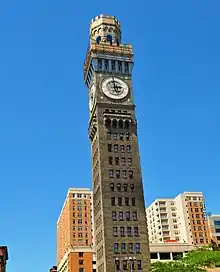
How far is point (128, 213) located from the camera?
3999 inches

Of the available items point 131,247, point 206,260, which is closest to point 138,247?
point 131,247

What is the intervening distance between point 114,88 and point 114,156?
785 inches

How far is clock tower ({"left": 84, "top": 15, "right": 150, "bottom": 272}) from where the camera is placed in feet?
321

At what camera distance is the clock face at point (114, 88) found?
375ft

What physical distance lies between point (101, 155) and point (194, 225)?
10513 cm

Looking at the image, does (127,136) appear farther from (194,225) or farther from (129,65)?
(194,225)

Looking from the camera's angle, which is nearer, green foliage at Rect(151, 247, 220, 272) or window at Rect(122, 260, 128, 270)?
green foliage at Rect(151, 247, 220, 272)

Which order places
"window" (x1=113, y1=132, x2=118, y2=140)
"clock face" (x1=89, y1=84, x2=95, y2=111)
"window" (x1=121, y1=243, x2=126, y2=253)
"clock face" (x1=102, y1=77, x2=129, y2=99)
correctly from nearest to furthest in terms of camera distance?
"window" (x1=121, y1=243, x2=126, y2=253) → "window" (x1=113, y1=132, x2=118, y2=140) → "clock face" (x1=102, y1=77, x2=129, y2=99) → "clock face" (x1=89, y1=84, x2=95, y2=111)

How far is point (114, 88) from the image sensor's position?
11538 centimetres

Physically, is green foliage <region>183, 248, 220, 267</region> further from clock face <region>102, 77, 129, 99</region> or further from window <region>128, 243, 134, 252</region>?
clock face <region>102, 77, 129, 99</region>

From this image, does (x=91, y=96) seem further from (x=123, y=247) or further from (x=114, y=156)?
(x=123, y=247)

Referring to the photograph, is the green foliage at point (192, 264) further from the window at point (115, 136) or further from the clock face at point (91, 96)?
the clock face at point (91, 96)

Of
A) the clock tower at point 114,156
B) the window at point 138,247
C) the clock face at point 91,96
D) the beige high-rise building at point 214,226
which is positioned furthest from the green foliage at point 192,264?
the beige high-rise building at point 214,226

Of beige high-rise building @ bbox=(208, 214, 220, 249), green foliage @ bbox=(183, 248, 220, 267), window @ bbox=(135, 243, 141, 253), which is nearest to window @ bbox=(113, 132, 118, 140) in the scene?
window @ bbox=(135, 243, 141, 253)
